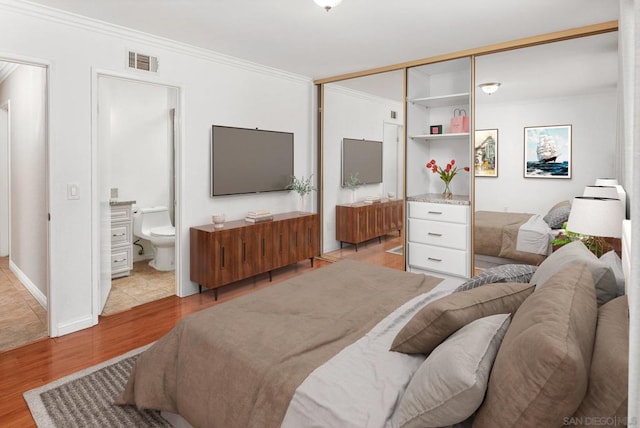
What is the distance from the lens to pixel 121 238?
4.67 metres

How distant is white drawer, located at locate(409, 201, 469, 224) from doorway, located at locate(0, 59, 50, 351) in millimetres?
3608

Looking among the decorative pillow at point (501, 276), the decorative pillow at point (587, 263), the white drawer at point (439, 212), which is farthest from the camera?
the white drawer at point (439, 212)

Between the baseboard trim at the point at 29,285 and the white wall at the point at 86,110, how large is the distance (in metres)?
0.85

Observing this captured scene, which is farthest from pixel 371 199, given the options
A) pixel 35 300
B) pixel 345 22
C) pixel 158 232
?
pixel 35 300

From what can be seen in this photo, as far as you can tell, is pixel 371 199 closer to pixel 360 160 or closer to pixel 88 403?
pixel 360 160

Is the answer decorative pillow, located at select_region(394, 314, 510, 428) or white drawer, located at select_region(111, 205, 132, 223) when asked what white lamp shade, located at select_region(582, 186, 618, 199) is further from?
white drawer, located at select_region(111, 205, 132, 223)

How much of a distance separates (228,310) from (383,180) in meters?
3.68

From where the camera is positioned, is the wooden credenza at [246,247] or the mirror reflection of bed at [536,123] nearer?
the mirror reflection of bed at [536,123]

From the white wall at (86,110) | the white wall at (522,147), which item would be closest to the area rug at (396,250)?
the white wall at (522,147)

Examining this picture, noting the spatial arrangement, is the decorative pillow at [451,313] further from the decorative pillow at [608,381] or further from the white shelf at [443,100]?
the white shelf at [443,100]

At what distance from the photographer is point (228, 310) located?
2.07 metres

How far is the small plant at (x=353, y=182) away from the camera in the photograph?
5.71 metres

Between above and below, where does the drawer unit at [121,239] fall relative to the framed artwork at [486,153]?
below

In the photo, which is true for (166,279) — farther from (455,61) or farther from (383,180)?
(455,61)
